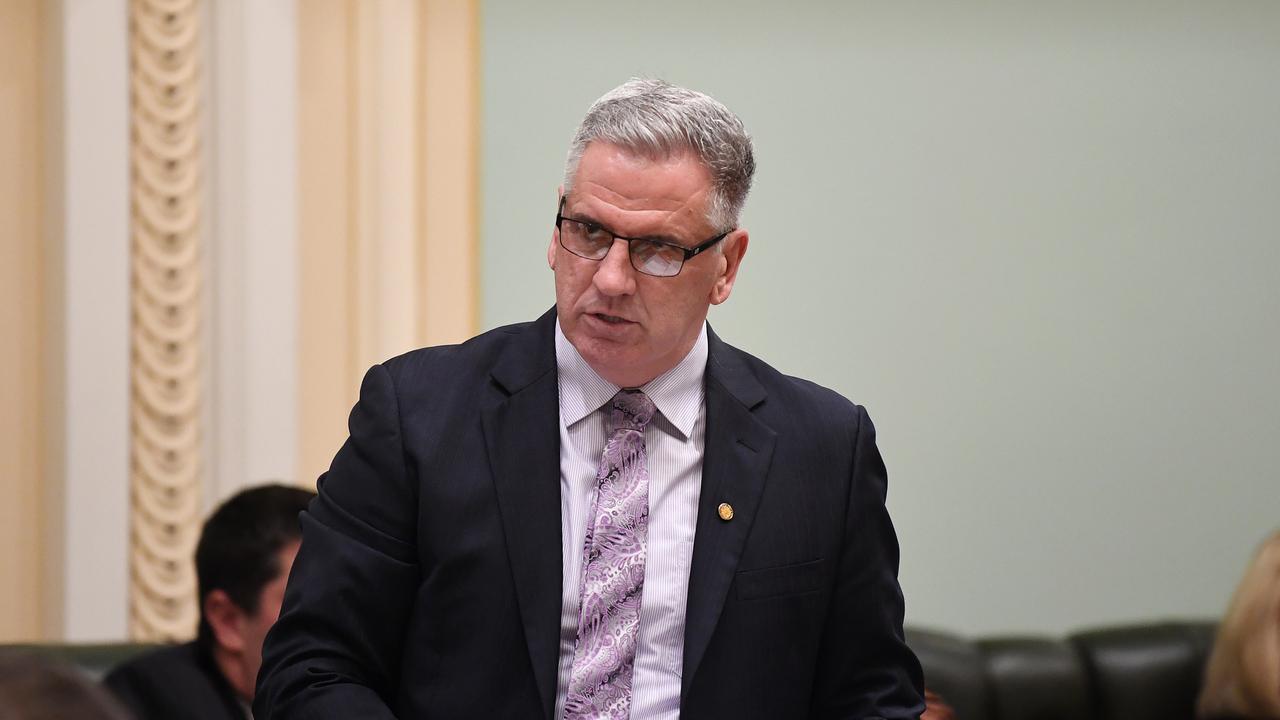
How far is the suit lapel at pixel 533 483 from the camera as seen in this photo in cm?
183

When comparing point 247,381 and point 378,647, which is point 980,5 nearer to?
point 247,381

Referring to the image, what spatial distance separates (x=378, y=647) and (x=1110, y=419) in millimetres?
2869

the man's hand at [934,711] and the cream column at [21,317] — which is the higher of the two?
the cream column at [21,317]

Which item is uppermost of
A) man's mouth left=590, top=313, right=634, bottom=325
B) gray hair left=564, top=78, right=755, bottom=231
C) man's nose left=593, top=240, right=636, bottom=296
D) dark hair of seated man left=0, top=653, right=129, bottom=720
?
gray hair left=564, top=78, right=755, bottom=231

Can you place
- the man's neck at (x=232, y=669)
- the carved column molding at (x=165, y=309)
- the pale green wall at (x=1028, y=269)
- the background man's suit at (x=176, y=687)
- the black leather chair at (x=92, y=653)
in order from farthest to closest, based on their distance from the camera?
the pale green wall at (x=1028, y=269) → the carved column molding at (x=165, y=309) → the black leather chair at (x=92, y=653) → the man's neck at (x=232, y=669) → the background man's suit at (x=176, y=687)

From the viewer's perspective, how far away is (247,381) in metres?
3.57

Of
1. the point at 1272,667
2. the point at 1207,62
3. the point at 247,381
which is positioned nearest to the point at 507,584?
the point at 247,381

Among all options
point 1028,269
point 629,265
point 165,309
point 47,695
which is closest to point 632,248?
point 629,265

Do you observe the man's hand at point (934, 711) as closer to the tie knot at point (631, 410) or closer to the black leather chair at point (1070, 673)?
the black leather chair at point (1070, 673)

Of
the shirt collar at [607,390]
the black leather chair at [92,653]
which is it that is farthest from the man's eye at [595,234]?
the black leather chair at [92,653]

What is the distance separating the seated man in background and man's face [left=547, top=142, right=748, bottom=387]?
1194 millimetres

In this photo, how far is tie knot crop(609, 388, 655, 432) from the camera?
77.9 inches

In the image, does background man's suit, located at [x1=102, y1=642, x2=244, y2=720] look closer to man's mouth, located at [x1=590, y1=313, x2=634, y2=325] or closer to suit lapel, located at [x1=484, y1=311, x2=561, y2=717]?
suit lapel, located at [x1=484, y1=311, x2=561, y2=717]

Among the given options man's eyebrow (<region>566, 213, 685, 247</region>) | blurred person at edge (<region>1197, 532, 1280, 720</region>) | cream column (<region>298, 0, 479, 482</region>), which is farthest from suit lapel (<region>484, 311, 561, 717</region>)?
blurred person at edge (<region>1197, 532, 1280, 720</region>)
